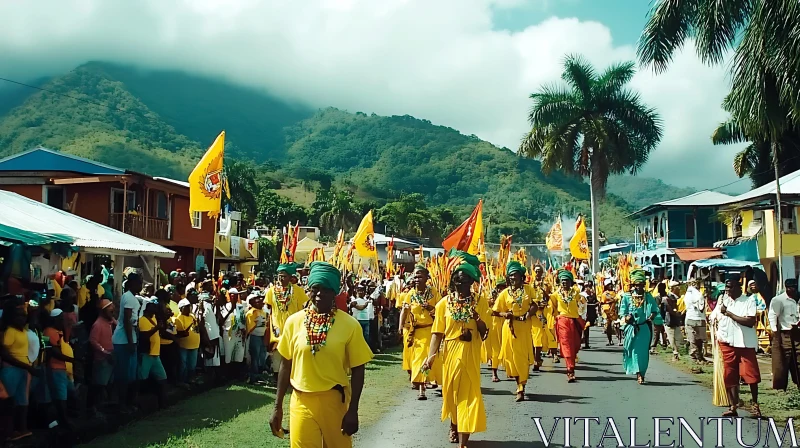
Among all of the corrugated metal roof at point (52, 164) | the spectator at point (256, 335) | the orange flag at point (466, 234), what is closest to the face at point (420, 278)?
the spectator at point (256, 335)

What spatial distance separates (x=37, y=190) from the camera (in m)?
28.1

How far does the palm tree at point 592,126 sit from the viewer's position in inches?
1512

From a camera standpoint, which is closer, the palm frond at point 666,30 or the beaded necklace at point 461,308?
the beaded necklace at point 461,308

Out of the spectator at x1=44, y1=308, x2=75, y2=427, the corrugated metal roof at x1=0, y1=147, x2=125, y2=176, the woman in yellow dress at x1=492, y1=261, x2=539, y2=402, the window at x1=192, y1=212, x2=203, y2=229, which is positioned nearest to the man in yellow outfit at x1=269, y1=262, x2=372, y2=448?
the spectator at x1=44, y1=308, x2=75, y2=427

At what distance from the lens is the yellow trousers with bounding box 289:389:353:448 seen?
17.5 ft

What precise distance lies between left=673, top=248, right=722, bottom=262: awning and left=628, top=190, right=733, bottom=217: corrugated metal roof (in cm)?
296

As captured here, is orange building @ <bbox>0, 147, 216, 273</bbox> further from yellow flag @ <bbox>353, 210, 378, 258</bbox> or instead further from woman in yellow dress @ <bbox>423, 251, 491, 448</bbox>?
woman in yellow dress @ <bbox>423, 251, 491, 448</bbox>

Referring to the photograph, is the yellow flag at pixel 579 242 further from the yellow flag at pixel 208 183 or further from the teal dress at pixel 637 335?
the yellow flag at pixel 208 183

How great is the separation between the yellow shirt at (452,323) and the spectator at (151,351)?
3973 mm

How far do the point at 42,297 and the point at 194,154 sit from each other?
381 ft

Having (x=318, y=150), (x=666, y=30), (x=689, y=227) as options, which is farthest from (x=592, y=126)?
(x=318, y=150)

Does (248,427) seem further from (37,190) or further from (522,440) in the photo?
(37,190)

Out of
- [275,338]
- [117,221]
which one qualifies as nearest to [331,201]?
[117,221]

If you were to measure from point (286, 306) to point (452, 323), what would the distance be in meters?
3.53
